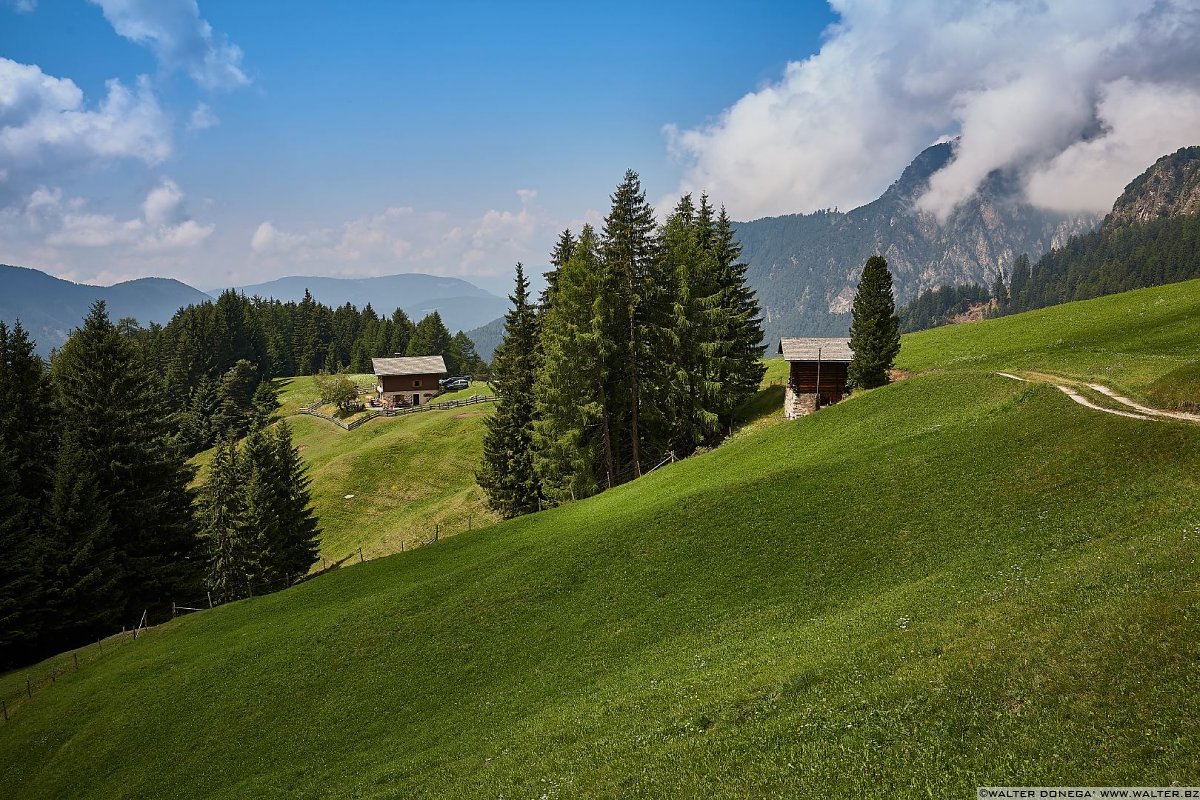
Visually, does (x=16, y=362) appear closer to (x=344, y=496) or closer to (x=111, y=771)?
(x=344, y=496)

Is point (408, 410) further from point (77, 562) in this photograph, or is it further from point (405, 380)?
point (77, 562)

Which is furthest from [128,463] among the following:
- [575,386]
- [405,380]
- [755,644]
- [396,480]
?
[405,380]

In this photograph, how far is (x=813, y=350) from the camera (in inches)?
1988

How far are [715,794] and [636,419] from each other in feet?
127

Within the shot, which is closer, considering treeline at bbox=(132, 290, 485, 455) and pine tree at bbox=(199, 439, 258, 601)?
pine tree at bbox=(199, 439, 258, 601)

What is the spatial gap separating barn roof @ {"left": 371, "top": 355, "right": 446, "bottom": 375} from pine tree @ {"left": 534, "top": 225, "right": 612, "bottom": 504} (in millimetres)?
68831

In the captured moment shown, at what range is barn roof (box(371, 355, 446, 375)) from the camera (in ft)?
368

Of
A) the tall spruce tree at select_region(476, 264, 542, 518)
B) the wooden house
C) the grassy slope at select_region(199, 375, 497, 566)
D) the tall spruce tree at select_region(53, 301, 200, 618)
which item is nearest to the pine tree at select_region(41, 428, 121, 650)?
the tall spruce tree at select_region(53, 301, 200, 618)

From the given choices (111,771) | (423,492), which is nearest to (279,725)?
(111,771)

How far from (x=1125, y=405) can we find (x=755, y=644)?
2088cm

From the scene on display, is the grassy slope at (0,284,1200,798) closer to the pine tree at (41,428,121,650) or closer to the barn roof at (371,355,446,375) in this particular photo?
the pine tree at (41,428,121,650)

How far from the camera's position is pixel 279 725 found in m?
23.9

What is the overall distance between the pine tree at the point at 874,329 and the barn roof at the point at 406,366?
81.1 metres

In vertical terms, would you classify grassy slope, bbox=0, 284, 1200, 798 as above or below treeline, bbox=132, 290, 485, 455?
below
